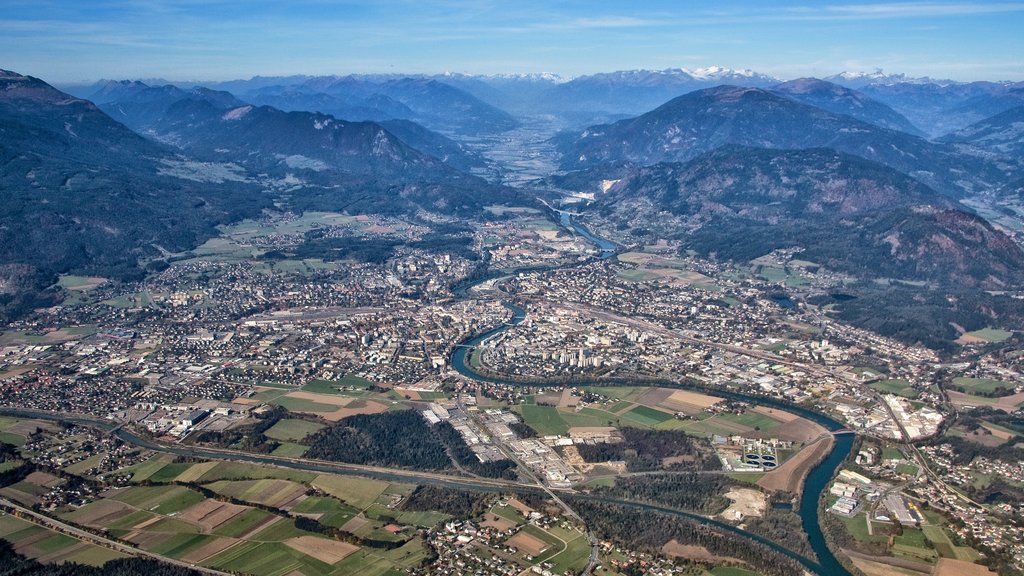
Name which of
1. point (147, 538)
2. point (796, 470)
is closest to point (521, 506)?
point (796, 470)

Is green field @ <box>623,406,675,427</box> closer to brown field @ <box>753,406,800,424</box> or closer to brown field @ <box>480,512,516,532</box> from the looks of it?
brown field @ <box>753,406,800,424</box>

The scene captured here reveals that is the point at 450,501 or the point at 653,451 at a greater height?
the point at 653,451

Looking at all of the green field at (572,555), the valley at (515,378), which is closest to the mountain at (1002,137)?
the valley at (515,378)

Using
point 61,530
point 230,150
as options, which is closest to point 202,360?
point 61,530

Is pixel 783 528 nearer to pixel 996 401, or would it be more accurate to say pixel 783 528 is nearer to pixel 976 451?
pixel 976 451

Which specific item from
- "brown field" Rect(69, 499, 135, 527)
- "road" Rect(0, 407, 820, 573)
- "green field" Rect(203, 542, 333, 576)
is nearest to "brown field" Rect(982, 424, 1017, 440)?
"road" Rect(0, 407, 820, 573)

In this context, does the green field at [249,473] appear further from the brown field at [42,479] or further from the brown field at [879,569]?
the brown field at [879,569]

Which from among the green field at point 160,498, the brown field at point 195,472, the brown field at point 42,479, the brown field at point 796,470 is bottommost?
the green field at point 160,498
